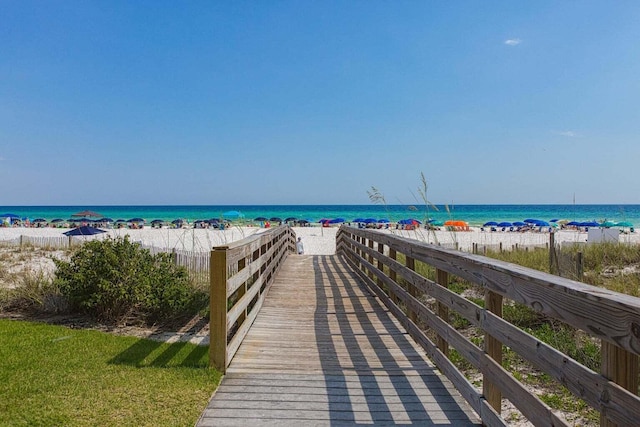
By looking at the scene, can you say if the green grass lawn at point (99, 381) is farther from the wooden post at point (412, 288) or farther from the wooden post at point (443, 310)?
the wooden post at point (412, 288)

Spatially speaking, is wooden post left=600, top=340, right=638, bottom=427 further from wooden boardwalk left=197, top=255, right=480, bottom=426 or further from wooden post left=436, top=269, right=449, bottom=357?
wooden post left=436, top=269, right=449, bottom=357

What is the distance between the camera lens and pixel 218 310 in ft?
13.8

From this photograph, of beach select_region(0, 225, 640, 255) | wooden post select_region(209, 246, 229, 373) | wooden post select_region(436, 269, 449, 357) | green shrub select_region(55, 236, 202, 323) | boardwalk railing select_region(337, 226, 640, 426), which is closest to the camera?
boardwalk railing select_region(337, 226, 640, 426)

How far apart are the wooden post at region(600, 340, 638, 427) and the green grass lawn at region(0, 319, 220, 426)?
8.03ft

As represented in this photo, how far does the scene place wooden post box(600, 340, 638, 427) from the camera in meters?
1.85

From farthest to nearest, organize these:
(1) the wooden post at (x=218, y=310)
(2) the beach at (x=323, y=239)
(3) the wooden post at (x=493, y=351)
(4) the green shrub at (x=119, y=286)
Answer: (2) the beach at (x=323, y=239) → (4) the green shrub at (x=119, y=286) → (1) the wooden post at (x=218, y=310) → (3) the wooden post at (x=493, y=351)

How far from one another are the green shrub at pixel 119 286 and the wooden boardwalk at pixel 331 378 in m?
1.35

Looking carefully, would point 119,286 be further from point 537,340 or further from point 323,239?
A: point 323,239

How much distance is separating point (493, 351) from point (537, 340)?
2.12 ft

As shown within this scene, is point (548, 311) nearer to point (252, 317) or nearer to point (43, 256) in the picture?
point (252, 317)

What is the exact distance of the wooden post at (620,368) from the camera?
1.85 m

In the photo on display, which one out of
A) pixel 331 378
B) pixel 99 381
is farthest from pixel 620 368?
pixel 99 381

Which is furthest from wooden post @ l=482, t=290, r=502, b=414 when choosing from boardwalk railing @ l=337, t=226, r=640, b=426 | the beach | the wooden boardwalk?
the beach

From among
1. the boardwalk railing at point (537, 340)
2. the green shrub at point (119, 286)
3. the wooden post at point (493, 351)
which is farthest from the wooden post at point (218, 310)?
the green shrub at point (119, 286)
